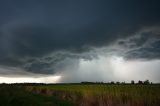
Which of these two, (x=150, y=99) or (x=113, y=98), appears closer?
(x=150, y=99)

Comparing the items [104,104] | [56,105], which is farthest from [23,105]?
[104,104]

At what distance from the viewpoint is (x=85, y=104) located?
2995 cm

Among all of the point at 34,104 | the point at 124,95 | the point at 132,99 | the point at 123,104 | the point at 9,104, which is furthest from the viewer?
the point at 124,95

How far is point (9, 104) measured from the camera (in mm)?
20234

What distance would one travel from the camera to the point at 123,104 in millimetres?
27375

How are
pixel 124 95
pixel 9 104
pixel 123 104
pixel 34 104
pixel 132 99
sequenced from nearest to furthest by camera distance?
pixel 9 104
pixel 34 104
pixel 123 104
pixel 132 99
pixel 124 95

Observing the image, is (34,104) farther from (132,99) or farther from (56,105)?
(132,99)

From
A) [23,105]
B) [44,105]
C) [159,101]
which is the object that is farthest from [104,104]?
[23,105]

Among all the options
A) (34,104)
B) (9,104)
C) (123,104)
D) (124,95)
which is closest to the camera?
(9,104)

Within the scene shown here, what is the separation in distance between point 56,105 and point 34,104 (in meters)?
2.04

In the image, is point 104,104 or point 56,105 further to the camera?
point 104,104

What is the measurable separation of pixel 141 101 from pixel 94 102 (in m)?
5.53

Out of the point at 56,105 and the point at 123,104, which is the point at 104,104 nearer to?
the point at 123,104

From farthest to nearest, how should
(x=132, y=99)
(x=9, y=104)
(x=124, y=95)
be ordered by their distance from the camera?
1. (x=124, y=95)
2. (x=132, y=99)
3. (x=9, y=104)
